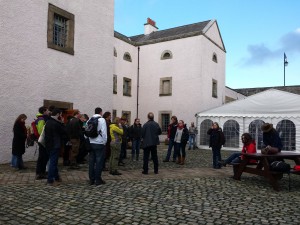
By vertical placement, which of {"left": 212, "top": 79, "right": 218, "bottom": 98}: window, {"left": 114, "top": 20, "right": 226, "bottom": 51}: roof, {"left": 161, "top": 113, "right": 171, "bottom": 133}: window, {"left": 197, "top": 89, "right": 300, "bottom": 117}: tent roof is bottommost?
{"left": 161, "top": 113, "right": 171, "bottom": 133}: window

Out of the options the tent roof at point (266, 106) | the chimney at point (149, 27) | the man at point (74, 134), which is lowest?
the man at point (74, 134)

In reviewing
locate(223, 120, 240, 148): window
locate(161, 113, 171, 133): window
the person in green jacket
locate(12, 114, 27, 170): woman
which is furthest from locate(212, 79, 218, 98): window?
locate(12, 114, 27, 170): woman

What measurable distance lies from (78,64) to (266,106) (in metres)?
10.5

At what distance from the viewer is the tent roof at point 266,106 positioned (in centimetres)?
1580

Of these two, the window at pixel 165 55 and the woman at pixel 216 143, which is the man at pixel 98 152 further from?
the window at pixel 165 55

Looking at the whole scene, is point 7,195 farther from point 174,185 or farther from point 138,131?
point 138,131

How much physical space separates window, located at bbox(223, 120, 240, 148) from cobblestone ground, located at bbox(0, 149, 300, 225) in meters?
9.60

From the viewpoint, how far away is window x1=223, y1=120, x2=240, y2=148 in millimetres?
17578

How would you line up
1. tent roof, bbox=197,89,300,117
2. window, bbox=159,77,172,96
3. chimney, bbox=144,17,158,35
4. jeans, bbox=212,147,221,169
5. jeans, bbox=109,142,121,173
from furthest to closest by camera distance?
chimney, bbox=144,17,158,35, window, bbox=159,77,172,96, tent roof, bbox=197,89,300,117, jeans, bbox=212,147,221,169, jeans, bbox=109,142,121,173

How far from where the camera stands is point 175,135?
11.1m

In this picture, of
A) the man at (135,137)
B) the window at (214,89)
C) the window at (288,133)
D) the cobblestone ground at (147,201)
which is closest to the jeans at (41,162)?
the cobblestone ground at (147,201)

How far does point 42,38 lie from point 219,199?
891 centimetres

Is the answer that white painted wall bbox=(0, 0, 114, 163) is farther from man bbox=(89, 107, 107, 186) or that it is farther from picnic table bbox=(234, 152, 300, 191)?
picnic table bbox=(234, 152, 300, 191)

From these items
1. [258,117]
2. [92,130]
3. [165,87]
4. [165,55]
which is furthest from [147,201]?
[165,55]
